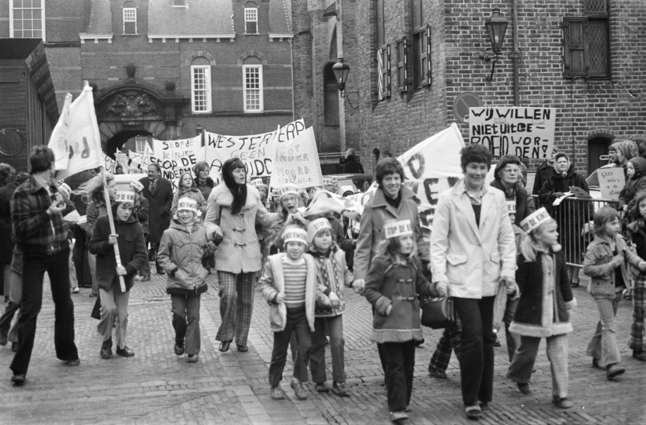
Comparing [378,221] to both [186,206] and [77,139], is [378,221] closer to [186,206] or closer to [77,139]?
[186,206]

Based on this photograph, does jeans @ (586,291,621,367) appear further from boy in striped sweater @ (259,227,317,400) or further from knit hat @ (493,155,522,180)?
boy in striped sweater @ (259,227,317,400)

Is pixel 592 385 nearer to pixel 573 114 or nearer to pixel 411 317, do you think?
pixel 411 317

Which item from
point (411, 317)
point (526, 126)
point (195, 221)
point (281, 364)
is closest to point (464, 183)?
Answer: point (411, 317)

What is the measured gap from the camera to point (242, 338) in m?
9.14

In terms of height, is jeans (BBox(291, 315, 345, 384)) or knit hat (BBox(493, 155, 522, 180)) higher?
knit hat (BBox(493, 155, 522, 180))

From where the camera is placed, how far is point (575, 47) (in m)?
19.5

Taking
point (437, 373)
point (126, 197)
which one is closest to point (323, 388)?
point (437, 373)

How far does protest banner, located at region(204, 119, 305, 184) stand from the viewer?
18.9 m

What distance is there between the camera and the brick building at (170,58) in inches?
1916

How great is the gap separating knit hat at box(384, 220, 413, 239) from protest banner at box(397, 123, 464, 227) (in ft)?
6.96

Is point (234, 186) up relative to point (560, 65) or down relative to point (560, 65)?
down

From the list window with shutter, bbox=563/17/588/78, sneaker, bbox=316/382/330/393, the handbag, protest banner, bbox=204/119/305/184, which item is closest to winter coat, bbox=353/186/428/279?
the handbag

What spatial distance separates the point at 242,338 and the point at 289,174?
5.05 m

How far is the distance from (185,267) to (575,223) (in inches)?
265
